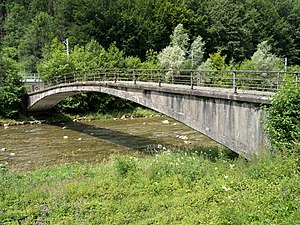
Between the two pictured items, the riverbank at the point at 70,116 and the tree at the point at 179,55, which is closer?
the riverbank at the point at 70,116

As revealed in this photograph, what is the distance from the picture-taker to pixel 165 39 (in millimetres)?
55750

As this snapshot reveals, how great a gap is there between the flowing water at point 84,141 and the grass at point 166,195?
4454 mm

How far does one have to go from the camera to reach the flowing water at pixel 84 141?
720 inches

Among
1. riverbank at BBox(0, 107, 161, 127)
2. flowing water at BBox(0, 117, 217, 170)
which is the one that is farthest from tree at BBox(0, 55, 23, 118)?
flowing water at BBox(0, 117, 217, 170)

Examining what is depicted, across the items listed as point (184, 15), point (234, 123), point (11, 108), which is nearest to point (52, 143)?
point (11, 108)

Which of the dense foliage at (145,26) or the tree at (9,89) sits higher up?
the dense foliage at (145,26)

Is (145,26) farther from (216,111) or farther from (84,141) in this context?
(216,111)

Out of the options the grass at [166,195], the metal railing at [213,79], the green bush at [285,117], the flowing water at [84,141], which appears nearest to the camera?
the grass at [166,195]

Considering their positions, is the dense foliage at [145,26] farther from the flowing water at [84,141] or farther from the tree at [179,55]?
the flowing water at [84,141]

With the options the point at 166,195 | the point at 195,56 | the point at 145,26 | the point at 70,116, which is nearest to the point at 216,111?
the point at 166,195

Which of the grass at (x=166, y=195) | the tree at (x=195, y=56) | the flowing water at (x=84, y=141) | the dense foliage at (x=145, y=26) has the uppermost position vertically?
the dense foliage at (x=145, y=26)

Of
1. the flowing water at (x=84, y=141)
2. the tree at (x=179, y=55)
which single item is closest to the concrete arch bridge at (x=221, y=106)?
the flowing water at (x=84, y=141)

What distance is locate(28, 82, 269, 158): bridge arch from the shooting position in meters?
11.8

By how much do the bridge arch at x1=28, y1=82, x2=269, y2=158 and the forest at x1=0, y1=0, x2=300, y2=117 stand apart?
19903 millimetres
